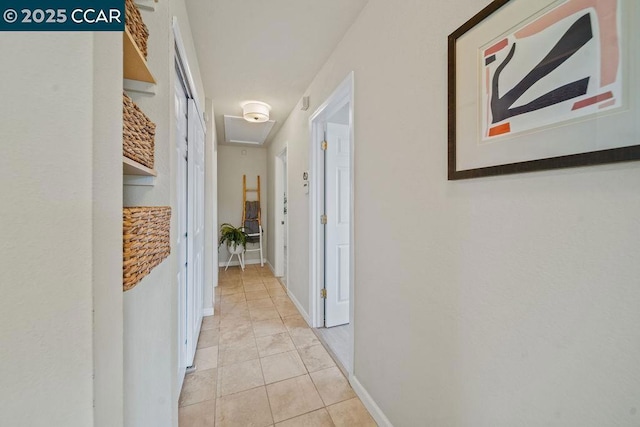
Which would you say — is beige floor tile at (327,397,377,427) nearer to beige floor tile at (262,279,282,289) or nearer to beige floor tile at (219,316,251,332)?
beige floor tile at (219,316,251,332)

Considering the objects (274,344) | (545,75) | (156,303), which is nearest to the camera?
(545,75)

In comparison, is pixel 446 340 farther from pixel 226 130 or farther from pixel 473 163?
pixel 226 130

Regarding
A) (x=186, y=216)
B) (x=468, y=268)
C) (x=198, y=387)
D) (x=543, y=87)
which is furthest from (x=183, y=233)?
(x=543, y=87)

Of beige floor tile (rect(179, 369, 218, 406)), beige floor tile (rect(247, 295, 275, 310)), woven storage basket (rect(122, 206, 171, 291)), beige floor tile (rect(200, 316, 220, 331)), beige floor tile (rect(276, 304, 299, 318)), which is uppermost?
woven storage basket (rect(122, 206, 171, 291))

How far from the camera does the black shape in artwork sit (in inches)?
23.0

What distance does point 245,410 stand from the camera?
4.73 ft

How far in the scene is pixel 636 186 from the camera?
521 millimetres

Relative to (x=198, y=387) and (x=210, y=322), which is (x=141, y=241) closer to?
(x=198, y=387)

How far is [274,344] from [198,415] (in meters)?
0.78

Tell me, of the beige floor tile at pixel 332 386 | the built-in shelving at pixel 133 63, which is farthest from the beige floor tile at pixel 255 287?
the built-in shelving at pixel 133 63

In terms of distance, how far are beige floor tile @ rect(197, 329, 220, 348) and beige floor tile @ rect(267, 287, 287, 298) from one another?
100cm

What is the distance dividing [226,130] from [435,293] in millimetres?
3767

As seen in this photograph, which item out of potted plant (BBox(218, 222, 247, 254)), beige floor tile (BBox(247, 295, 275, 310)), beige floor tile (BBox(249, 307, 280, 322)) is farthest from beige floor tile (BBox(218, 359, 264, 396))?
potted plant (BBox(218, 222, 247, 254))

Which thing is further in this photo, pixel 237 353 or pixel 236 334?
pixel 236 334
